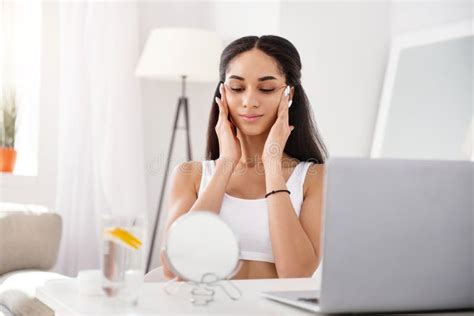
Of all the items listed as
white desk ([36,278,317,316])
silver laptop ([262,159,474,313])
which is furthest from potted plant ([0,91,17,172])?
silver laptop ([262,159,474,313])

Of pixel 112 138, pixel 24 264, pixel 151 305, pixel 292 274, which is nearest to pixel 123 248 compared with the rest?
pixel 151 305

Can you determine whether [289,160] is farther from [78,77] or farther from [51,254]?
[78,77]

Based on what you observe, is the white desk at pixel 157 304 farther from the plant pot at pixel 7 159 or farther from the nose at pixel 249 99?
the plant pot at pixel 7 159

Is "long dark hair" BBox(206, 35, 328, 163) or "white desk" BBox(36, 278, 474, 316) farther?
"long dark hair" BBox(206, 35, 328, 163)

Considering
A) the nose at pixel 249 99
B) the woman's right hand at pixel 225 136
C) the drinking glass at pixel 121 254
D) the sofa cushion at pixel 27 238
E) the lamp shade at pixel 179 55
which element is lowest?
the sofa cushion at pixel 27 238

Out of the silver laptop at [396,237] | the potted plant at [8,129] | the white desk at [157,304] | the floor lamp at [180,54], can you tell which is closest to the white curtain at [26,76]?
the potted plant at [8,129]

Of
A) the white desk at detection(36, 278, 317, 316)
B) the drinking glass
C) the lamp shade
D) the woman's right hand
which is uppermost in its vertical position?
the lamp shade

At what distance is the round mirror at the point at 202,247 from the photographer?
1228 millimetres

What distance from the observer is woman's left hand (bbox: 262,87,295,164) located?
2154 mm

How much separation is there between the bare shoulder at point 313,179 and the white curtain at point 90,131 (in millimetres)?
2095

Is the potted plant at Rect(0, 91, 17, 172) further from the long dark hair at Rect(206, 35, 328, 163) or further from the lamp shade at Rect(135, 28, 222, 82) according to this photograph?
the long dark hair at Rect(206, 35, 328, 163)

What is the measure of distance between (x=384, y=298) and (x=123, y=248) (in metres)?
0.42

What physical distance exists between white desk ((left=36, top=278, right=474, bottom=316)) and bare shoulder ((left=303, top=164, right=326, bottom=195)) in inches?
32.1

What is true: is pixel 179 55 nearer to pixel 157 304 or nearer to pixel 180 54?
pixel 180 54
